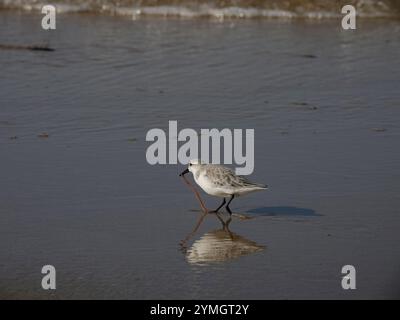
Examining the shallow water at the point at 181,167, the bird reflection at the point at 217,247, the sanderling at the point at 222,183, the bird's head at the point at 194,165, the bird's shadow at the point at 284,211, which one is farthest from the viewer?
the bird's head at the point at 194,165

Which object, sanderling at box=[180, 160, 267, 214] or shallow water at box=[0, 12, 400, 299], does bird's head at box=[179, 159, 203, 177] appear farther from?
shallow water at box=[0, 12, 400, 299]

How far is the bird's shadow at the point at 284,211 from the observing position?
936cm

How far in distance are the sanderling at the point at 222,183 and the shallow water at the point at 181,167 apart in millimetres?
227

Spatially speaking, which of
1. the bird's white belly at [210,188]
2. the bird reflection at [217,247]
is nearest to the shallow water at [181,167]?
the bird reflection at [217,247]

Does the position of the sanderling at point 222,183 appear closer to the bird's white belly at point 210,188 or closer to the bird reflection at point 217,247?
the bird's white belly at point 210,188

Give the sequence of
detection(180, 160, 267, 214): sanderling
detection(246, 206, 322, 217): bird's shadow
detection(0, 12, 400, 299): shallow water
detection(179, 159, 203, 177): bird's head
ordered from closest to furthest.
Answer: detection(0, 12, 400, 299): shallow water
detection(246, 206, 322, 217): bird's shadow
detection(180, 160, 267, 214): sanderling
detection(179, 159, 203, 177): bird's head

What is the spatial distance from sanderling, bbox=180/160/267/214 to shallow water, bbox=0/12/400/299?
227 millimetres

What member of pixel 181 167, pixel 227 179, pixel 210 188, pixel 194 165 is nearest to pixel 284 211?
pixel 227 179

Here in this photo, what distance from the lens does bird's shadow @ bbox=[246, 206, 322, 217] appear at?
9.36m

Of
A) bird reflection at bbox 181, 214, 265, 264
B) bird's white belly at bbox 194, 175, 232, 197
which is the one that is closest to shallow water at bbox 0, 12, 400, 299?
bird reflection at bbox 181, 214, 265, 264

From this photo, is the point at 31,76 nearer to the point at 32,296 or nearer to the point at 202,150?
the point at 202,150
